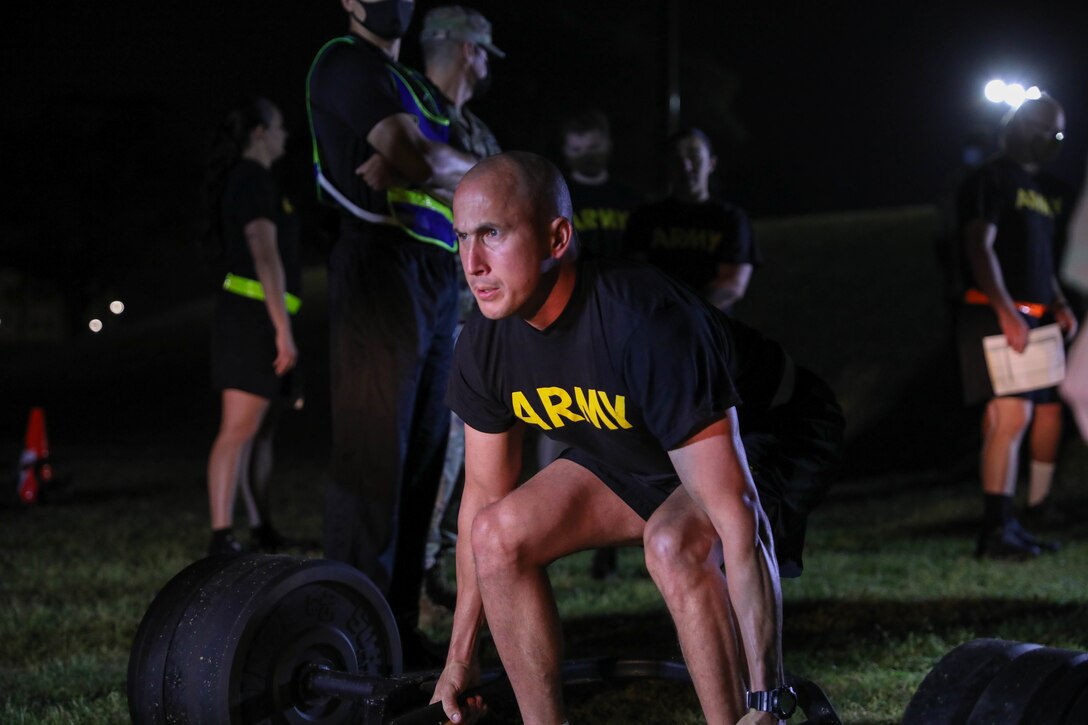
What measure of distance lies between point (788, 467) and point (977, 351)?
12.3ft

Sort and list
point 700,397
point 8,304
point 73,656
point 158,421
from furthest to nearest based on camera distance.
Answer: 1. point 8,304
2. point 158,421
3. point 73,656
4. point 700,397

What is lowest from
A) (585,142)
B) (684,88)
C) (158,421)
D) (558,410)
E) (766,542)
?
Result: (158,421)

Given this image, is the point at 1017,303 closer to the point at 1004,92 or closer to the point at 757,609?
the point at 1004,92

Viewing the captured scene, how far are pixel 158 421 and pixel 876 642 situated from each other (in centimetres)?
1549

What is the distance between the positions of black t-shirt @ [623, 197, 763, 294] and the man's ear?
10.8 ft

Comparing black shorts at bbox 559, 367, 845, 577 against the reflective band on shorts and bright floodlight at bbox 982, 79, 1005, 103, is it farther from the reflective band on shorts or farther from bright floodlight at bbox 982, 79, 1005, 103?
bright floodlight at bbox 982, 79, 1005, 103

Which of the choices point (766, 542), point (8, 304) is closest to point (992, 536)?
point (766, 542)

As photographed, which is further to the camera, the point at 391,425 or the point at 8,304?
the point at 8,304

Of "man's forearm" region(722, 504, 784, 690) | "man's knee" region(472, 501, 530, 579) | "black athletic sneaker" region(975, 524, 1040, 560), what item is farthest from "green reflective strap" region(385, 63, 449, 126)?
"black athletic sneaker" region(975, 524, 1040, 560)

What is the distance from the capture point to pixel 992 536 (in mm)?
6258

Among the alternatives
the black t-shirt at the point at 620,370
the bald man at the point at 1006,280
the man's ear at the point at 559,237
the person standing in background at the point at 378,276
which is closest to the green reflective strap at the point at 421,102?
the person standing in background at the point at 378,276

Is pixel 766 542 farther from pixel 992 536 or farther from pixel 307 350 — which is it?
pixel 307 350

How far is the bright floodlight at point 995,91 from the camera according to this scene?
7.21 meters

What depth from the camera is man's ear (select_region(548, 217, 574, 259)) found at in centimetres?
282
